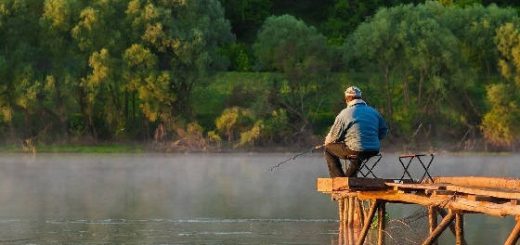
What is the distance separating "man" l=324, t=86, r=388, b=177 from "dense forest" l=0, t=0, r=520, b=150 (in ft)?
173

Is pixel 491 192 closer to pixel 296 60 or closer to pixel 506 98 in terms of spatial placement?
pixel 506 98

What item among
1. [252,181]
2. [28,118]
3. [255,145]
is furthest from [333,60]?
[252,181]

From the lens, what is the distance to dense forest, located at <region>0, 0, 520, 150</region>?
7800 centimetres

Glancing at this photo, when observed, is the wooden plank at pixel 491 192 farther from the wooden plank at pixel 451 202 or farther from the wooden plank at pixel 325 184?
the wooden plank at pixel 325 184

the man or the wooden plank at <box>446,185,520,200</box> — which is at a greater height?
the man

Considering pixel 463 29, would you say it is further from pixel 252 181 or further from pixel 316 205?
pixel 316 205

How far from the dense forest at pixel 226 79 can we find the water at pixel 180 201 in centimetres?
410

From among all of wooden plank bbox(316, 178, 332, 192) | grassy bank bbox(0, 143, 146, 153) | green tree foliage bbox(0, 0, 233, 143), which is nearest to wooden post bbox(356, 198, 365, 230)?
wooden plank bbox(316, 178, 332, 192)

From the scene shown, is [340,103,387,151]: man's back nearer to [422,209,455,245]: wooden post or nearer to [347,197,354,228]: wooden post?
[422,209,455,245]: wooden post

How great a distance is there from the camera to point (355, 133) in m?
23.2

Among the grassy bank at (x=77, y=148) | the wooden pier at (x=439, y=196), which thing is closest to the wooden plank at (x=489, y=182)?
the wooden pier at (x=439, y=196)

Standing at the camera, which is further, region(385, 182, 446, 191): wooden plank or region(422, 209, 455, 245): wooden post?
region(385, 182, 446, 191): wooden plank

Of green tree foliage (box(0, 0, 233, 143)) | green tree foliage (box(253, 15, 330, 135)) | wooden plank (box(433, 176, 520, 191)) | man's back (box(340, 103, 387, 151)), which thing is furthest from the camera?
green tree foliage (box(253, 15, 330, 135))

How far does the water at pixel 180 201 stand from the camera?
31.0 m
